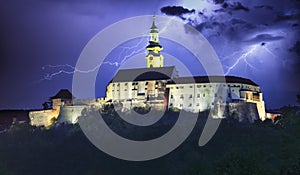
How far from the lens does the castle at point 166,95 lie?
78.8 metres

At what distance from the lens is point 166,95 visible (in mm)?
82312

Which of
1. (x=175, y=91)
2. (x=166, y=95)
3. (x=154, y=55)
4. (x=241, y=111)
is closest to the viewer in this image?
(x=241, y=111)

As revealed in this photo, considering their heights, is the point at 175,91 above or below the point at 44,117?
above

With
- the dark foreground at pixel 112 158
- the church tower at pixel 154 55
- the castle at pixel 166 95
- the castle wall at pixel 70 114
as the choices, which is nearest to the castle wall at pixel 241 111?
the castle at pixel 166 95

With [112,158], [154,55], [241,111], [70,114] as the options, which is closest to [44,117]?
[70,114]

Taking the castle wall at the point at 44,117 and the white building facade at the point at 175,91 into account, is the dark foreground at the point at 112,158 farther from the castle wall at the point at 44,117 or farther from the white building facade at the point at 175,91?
the white building facade at the point at 175,91

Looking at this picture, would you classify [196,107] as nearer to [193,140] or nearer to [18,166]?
[193,140]

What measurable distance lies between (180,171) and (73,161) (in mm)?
16770

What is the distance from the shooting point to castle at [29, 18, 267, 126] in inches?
3103

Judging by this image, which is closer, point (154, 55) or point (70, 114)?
point (70, 114)

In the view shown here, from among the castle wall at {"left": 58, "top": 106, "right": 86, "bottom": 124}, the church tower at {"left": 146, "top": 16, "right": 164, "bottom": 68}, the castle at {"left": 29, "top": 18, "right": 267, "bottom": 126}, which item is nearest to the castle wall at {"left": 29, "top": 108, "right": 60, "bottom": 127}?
the castle at {"left": 29, "top": 18, "right": 267, "bottom": 126}

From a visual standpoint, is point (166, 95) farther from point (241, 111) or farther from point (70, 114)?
point (70, 114)

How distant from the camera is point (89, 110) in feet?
280

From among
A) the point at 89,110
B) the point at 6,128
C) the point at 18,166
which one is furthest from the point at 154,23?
the point at 18,166
